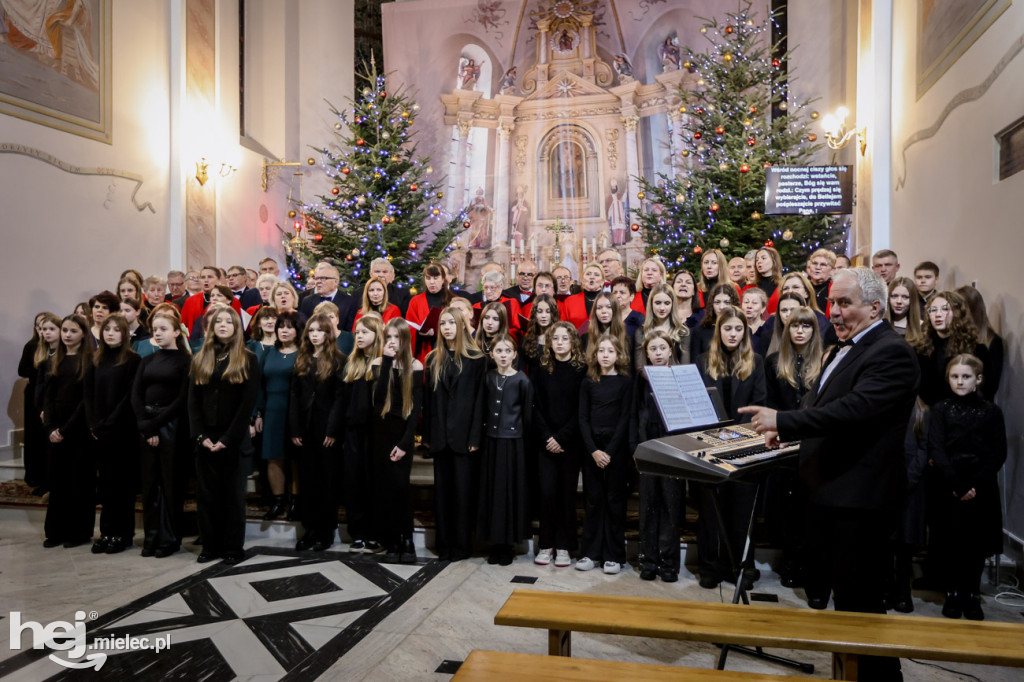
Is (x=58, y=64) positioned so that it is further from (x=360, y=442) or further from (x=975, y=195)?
(x=975, y=195)

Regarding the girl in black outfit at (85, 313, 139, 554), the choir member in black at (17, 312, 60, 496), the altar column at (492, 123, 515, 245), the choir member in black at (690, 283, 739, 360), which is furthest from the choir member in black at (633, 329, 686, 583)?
the altar column at (492, 123, 515, 245)

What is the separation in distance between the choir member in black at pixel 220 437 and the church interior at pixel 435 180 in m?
0.28

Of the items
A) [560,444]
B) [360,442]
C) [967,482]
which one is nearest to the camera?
[967,482]

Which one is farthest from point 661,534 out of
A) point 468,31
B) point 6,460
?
point 468,31

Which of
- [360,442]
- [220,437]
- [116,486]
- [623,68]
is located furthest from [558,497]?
[623,68]

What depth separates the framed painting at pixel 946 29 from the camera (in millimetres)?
5750

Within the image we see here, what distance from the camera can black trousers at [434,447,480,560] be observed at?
5.45 metres

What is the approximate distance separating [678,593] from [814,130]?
29.8 feet

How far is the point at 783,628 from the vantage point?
2516 millimetres

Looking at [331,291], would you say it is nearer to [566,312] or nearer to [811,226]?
[566,312]

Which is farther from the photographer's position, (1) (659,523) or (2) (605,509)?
(2) (605,509)

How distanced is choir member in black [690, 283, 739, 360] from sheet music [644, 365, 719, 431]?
7.17ft

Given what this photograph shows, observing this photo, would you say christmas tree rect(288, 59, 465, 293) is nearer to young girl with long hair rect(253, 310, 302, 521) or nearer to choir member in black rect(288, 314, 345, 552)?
young girl with long hair rect(253, 310, 302, 521)

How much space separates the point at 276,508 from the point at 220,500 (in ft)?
2.63
